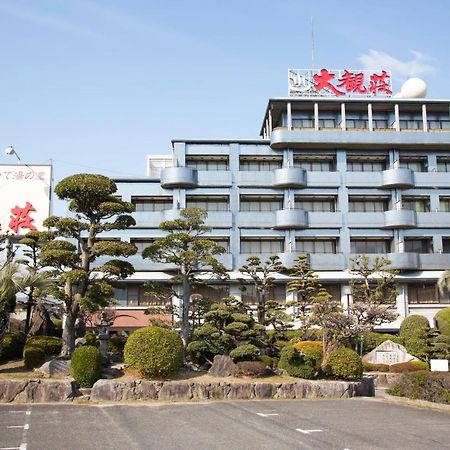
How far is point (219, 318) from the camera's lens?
2462 cm

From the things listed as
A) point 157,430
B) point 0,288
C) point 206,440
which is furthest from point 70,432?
point 0,288

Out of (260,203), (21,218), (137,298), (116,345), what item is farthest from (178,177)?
(116,345)

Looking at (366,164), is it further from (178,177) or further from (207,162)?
(178,177)

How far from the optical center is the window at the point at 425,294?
1797 inches

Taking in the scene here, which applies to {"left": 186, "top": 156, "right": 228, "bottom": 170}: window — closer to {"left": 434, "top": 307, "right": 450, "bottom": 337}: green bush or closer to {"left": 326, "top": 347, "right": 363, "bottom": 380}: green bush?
{"left": 434, "top": 307, "right": 450, "bottom": 337}: green bush

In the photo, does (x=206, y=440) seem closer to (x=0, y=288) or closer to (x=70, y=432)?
(x=70, y=432)

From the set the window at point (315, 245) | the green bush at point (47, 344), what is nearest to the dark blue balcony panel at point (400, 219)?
the window at point (315, 245)

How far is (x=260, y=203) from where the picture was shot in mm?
46812

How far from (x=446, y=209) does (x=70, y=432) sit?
1615 inches

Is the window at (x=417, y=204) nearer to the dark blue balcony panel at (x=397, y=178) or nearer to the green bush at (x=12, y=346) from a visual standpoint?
the dark blue balcony panel at (x=397, y=178)

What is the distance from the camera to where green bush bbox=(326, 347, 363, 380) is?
907 inches

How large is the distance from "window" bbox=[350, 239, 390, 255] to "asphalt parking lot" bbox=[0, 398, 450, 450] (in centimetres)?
2688

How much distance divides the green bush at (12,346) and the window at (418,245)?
32687mm

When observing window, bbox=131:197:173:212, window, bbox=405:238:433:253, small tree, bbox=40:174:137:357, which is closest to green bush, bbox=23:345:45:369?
small tree, bbox=40:174:137:357
